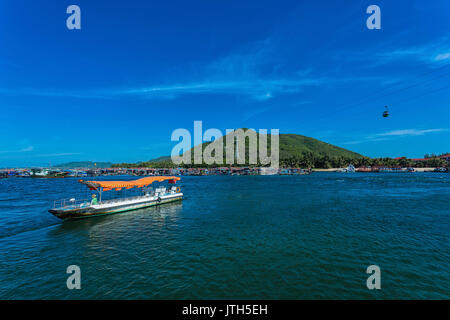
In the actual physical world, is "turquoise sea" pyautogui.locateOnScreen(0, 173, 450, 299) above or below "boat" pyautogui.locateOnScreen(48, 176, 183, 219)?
below

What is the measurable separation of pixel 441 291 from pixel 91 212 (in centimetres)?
3489

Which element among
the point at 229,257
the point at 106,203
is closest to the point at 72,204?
the point at 106,203

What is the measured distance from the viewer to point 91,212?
27.0 m

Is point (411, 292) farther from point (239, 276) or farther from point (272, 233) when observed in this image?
point (272, 233)

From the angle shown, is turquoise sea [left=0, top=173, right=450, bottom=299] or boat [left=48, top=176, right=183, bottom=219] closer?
turquoise sea [left=0, top=173, right=450, bottom=299]
